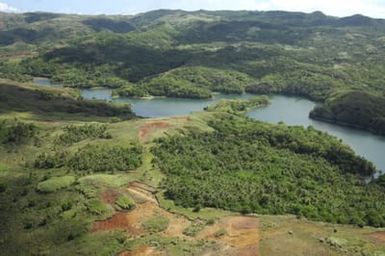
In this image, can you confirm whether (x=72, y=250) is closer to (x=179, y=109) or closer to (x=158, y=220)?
(x=158, y=220)

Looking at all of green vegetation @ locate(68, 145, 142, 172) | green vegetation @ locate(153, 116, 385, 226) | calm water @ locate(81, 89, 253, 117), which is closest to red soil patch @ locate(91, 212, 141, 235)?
green vegetation @ locate(153, 116, 385, 226)

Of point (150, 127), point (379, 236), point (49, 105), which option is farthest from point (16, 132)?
point (379, 236)

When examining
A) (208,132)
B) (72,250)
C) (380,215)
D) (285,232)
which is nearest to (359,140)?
(208,132)

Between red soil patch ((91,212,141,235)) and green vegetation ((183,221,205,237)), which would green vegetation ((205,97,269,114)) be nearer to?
red soil patch ((91,212,141,235))

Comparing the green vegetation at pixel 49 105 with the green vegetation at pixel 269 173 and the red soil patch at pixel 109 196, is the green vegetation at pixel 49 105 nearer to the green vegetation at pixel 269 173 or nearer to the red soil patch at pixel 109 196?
the green vegetation at pixel 269 173

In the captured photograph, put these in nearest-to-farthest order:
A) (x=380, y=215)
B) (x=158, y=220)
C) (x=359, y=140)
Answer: (x=158, y=220) → (x=380, y=215) → (x=359, y=140)

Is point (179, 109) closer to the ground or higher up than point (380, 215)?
closer to the ground
